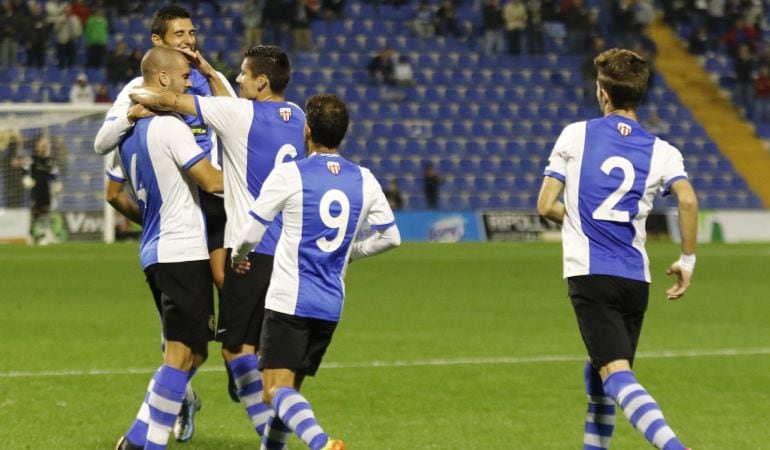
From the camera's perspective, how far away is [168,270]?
653cm

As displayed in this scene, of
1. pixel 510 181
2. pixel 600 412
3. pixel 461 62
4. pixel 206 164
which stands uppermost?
pixel 206 164

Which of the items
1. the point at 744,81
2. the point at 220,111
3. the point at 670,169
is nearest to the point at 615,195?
the point at 670,169

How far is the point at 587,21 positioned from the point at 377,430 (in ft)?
89.6

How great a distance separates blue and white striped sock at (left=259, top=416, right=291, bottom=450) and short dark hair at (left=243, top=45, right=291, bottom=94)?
5.28 feet

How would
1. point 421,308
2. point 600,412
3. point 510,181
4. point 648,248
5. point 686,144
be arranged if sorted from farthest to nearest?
point 686,144
point 510,181
point 648,248
point 421,308
point 600,412

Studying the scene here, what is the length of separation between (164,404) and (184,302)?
48 cm

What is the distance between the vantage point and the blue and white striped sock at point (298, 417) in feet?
18.9

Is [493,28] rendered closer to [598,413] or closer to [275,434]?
[598,413]

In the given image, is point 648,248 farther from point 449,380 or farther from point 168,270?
point 168,270

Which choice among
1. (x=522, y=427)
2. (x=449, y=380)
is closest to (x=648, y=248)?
(x=449, y=380)

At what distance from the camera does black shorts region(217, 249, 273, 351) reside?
6.63 metres

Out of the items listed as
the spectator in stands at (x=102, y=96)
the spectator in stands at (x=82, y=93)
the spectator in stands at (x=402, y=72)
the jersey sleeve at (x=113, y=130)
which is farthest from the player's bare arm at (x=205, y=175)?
the spectator in stands at (x=402, y=72)

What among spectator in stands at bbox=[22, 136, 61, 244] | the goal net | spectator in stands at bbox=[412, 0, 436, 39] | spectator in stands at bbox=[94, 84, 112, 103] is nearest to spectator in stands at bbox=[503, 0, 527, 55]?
spectator in stands at bbox=[412, 0, 436, 39]

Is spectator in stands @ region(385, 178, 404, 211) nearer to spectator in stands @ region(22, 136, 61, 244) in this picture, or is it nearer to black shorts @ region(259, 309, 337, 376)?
spectator in stands @ region(22, 136, 61, 244)
